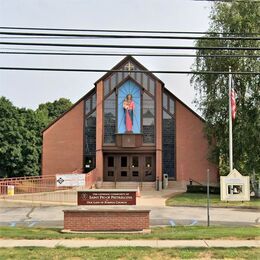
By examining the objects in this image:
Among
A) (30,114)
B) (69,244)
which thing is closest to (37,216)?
(69,244)

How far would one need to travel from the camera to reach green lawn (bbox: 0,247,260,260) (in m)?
10.2

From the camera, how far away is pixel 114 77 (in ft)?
127

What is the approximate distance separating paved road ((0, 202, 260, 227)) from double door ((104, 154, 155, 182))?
12.0 meters

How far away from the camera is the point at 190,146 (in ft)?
129

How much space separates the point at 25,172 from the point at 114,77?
1756cm

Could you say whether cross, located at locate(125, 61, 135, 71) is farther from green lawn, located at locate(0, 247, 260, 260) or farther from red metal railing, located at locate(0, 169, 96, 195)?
green lawn, located at locate(0, 247, 260, 260)

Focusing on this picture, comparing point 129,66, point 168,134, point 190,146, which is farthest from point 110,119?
point 190,146

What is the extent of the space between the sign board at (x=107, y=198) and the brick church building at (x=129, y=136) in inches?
799

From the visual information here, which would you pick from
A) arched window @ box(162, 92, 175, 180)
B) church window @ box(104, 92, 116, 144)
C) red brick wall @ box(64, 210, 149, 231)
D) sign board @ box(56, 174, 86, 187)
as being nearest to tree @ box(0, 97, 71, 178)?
church window @ box(104, 92, 116, 144)

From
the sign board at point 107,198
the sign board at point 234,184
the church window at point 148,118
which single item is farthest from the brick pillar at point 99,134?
the sign board at point 107,198

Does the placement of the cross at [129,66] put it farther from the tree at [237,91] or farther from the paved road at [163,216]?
the paved road at [163,216]

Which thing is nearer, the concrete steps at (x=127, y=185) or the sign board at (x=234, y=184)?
the sign board at (x=234, y=184)

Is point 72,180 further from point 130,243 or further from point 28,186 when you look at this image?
point 130,243

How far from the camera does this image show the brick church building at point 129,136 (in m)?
38.0
